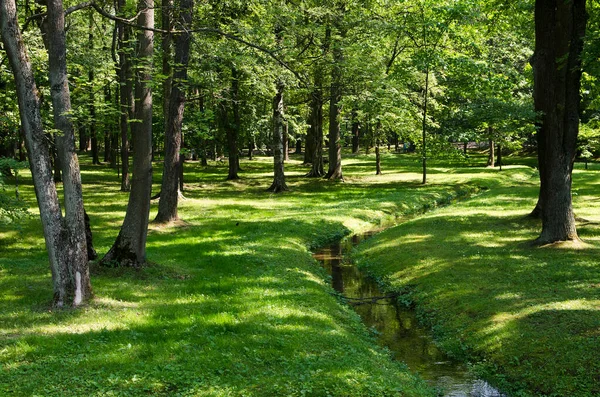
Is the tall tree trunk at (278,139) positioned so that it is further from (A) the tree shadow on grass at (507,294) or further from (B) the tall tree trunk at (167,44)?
(A) the tree shadow on grass at (507,294)

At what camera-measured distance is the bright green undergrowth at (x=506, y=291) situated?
10.3m

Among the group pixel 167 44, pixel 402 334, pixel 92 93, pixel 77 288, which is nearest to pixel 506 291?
pixel 402 334

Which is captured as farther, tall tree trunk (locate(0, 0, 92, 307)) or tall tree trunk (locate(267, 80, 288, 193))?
tall tree trunk (locate(267, 80, 288, 193))

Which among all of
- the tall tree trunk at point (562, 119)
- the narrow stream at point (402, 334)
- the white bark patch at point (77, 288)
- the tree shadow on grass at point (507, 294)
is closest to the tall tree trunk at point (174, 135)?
the narrow stream at point (402, 334)

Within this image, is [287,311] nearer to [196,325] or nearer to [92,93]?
[196,325]

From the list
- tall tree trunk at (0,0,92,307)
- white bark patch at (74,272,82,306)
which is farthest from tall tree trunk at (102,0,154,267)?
white bark patch at (74,272,82,306)

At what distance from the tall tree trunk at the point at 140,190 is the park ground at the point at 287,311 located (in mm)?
492

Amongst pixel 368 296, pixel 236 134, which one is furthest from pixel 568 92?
pixel 236 134

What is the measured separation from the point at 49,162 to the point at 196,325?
407 centimetres

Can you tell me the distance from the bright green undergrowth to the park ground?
0.13 ft

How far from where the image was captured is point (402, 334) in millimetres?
13031

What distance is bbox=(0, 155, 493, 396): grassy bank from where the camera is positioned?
8.44 m

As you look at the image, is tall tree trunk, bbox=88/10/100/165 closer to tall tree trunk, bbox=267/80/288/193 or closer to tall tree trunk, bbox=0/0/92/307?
tall tree trunk, bbox=0/0/92/307

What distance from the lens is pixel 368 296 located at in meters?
16.0
